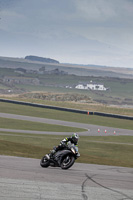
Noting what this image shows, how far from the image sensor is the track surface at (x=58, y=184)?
11781 mm

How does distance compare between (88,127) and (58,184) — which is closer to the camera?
(58,184)

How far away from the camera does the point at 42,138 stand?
44.4 meters

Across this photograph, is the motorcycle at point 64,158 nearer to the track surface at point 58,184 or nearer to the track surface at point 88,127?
the track surface at point 58,184

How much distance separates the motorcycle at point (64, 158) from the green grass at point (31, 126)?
35132 millimetres

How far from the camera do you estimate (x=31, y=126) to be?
183 feet

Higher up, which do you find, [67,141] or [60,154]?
[67,141]

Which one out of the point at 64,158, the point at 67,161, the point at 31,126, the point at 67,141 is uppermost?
the point at 67,141

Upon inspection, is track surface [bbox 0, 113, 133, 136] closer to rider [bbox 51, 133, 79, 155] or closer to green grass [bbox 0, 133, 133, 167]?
green grass [bbox 0, 133, 133, 167]

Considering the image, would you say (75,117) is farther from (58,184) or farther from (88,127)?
(58,184)

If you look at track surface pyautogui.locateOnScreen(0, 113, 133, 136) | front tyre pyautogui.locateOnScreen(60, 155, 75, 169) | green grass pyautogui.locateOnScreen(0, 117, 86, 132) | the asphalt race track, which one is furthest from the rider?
green grass pyautogui.locateOnScreen(0, 117, 86, 132)

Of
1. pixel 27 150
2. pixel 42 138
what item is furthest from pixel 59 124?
pixel 27 150

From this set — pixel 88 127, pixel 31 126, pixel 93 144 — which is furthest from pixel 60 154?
pixel 88 127

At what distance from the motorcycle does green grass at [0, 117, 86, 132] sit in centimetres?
3513

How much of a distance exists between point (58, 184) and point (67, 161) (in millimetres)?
4248
